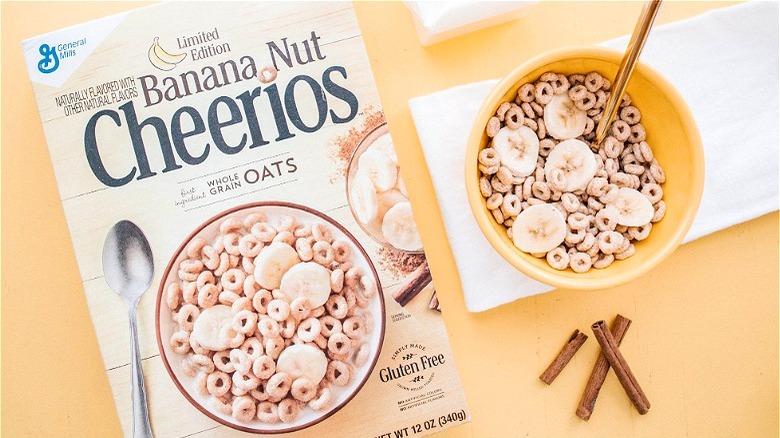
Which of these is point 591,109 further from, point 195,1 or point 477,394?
point 195,1

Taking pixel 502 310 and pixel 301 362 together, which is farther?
pixel 502 310

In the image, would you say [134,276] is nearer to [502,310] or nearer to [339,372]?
[339,372]

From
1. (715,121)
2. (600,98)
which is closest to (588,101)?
(600,98)

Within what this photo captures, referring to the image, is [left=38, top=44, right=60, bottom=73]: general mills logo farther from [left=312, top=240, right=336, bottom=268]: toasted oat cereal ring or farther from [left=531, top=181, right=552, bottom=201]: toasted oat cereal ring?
[left=531, top=181, right=552, bottom=201]: toasted oat cereal ring

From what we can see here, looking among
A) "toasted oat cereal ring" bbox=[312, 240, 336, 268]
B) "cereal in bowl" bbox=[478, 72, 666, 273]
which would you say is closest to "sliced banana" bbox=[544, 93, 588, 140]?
"cereal in bowl" bbox=[478, 72, 666, 273]

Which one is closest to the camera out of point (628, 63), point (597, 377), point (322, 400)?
point (628, 63)

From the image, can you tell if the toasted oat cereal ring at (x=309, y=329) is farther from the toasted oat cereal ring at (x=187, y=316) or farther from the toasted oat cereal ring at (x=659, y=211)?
the toasted oat cereal ring at (x=659, y=211)
